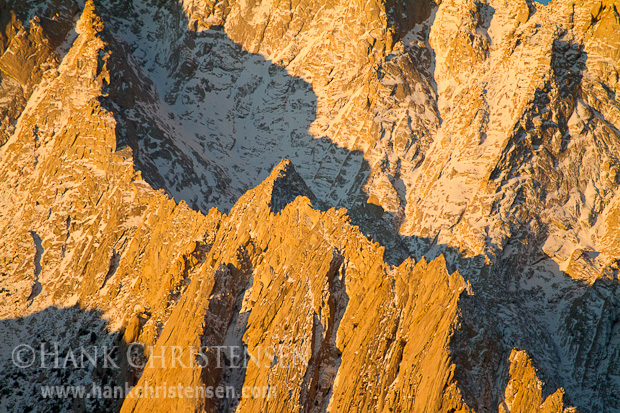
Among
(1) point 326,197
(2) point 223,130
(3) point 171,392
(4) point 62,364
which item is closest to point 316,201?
(1) point 326,197

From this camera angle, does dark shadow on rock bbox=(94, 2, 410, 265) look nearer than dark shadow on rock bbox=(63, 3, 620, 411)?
No

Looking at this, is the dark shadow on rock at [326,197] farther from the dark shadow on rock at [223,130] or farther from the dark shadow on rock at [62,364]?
the dark shadow on rock at [62,364]

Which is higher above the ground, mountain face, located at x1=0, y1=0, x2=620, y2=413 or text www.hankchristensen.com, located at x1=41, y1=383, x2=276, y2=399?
mountain face, located at x1=0, y1=0, x2=620, y2=413

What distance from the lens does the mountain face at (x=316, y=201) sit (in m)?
84.9

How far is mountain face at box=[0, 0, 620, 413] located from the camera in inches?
3344

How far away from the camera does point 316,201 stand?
137 meters

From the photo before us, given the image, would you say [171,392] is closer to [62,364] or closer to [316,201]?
[62,364]

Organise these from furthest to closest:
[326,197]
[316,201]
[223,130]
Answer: [223,130] → [326,197] → [316,201]

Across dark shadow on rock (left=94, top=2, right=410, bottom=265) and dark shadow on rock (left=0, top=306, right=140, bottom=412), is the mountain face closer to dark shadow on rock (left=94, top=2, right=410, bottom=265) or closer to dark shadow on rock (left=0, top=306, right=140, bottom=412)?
dark shadow on rock (left=0, top=306, right=140, bottom=412)

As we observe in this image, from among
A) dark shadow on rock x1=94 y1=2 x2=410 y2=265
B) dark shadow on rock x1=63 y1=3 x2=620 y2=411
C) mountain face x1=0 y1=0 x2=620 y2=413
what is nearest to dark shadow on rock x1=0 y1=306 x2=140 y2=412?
mountain face x1=0 y1=0 x2=620 y2=413

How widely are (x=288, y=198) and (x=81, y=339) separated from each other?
35.0 meters

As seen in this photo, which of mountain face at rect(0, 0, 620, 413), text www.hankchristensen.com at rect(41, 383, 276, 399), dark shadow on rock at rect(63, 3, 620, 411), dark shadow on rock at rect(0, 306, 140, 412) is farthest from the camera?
dark shadow on rock at rect(0, 306, 140, 412)

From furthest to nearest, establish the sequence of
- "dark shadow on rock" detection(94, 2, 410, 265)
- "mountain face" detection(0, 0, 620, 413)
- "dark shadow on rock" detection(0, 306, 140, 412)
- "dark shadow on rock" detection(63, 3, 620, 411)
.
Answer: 1. "dark shadow on rock" detection(94, 2, 410, 265)
2. "dark shadow on rock" detection(0, 306, 140, 412)
3. "dark shadow on rock" detection(63, 3, 620, 411)
4. "mountain face" detection(0, 0, 620, 413)

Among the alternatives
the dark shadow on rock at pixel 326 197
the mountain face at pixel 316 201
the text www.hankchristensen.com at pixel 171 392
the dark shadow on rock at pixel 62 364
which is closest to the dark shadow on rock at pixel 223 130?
the dark shadow on rock at pixel 326 197
